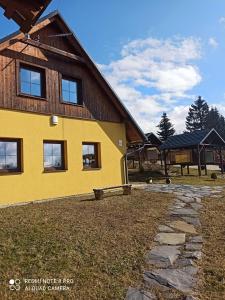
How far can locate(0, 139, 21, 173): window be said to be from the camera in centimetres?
991

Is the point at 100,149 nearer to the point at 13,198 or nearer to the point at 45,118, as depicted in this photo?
the point at 45,118

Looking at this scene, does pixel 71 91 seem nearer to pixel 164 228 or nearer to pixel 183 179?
pixel 164 228

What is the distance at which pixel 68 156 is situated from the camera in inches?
465

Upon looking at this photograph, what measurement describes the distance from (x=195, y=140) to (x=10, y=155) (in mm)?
18353

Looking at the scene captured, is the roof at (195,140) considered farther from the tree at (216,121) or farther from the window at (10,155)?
the tree at (216,121)

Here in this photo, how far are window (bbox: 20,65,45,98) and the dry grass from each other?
683cm

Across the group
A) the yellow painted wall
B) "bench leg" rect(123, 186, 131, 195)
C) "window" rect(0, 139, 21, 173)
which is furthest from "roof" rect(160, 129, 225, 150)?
"window" rect(0, 139, 21, 173)

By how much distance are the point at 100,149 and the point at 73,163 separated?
1.67 metres

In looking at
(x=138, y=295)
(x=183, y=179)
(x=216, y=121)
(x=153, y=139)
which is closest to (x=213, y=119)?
(x=216, y=121)

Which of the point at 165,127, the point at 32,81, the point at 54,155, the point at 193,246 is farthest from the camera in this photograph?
the point at 165,127

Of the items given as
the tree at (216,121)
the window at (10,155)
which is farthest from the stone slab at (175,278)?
the tree at (216,121)

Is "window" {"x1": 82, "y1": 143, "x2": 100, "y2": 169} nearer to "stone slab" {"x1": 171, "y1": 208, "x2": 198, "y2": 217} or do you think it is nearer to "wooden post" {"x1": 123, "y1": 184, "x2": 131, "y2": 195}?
"wooden post" {"x1": 123, "y1": 184, "x2": 131, "y2": 195}

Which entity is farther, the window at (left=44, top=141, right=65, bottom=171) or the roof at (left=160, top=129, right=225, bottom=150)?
the roof at (left=160, top=129, right=225, bottom=150)

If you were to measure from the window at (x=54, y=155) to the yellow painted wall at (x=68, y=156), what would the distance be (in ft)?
0.78
